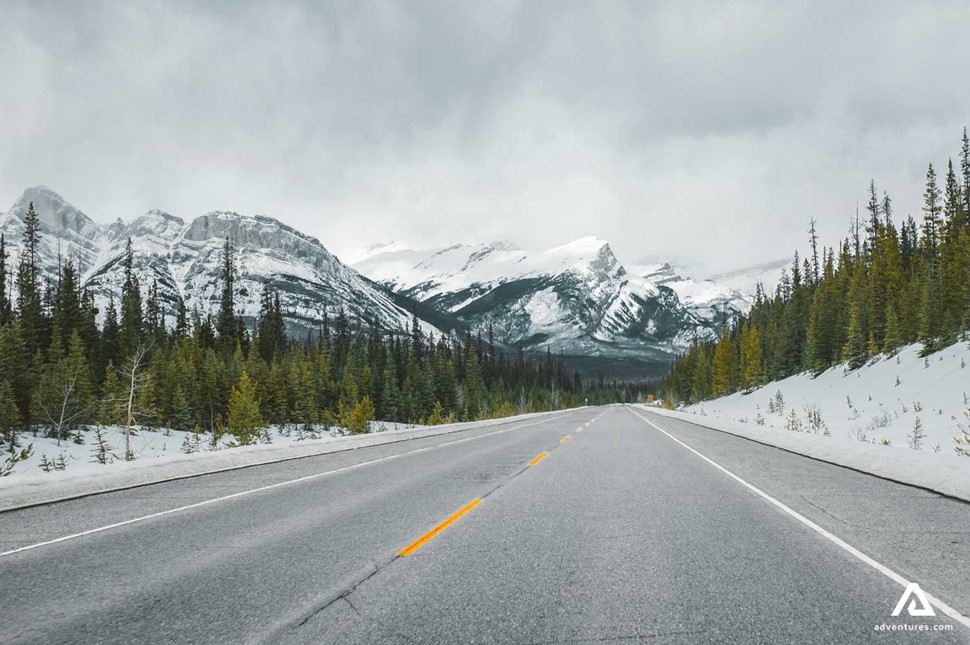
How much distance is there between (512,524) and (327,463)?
9241mm

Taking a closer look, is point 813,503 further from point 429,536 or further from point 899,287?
point 899,287

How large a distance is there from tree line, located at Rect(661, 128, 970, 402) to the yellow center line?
45253 mm

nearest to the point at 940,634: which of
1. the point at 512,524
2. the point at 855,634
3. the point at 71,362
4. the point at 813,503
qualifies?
the point at 855,634

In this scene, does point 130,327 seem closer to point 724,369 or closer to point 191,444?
point 191,444

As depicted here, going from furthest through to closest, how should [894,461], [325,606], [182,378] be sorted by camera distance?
[182,378]
[894,461]
[325,606]

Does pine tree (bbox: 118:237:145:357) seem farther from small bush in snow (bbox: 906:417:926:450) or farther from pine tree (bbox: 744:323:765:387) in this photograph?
pine tree (bbox: 744:323:765:387)

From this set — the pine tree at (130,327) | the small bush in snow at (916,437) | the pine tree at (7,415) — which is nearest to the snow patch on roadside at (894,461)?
the small bush in snow at (916,437)

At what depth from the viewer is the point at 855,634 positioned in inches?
143

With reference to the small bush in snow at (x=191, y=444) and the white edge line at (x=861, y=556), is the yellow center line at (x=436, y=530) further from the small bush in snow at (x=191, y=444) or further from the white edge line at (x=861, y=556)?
the small bush in snow at (x=191, y=444)

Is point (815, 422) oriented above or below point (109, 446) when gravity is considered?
above

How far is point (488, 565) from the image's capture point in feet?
17.2

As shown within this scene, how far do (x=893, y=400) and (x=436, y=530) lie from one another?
3887 centimetres

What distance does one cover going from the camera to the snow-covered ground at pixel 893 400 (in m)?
23.2

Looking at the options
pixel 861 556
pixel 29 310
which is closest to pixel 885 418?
pixel 861 556
